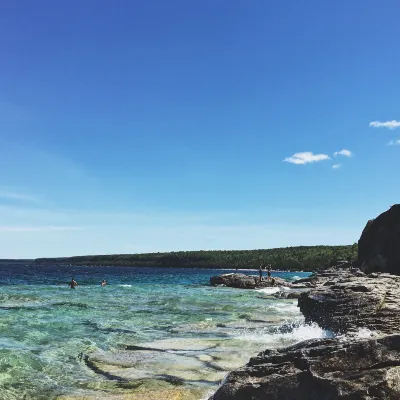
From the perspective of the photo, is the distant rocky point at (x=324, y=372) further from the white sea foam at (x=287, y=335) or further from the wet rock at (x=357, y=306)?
the white sea foam at (x=287, y=335)

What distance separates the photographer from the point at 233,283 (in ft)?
242

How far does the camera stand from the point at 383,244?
37.5 meters

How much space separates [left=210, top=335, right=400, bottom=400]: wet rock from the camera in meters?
6.74

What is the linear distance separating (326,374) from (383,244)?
33256 mm

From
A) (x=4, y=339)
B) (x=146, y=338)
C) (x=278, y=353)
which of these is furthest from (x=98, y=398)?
(x=4, y=339)

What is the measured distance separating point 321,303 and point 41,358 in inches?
509

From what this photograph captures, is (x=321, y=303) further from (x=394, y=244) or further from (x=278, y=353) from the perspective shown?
(x=394, y=244)

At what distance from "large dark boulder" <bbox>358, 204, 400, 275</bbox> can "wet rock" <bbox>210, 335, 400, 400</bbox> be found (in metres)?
30.2

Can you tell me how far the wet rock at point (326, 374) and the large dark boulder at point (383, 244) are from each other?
30215 millimetres

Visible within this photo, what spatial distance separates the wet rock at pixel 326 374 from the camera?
6.74 m

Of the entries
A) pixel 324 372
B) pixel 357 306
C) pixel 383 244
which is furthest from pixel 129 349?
pixel 383 244

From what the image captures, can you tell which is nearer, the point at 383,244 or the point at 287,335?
the point at 287,335

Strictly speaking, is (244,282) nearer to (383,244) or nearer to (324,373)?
(383,244)

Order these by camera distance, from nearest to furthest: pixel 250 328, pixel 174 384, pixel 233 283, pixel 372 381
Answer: pixel 372 381 → pixel 174 384 → pixel 250 328 → pixel 233 283
